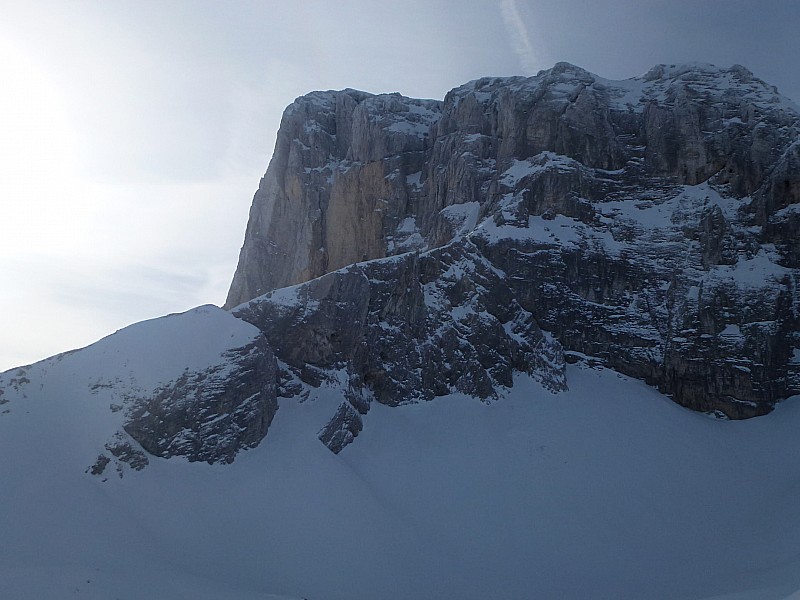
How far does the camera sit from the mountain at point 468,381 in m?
27.0

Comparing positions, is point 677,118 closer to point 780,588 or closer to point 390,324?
point 390,324

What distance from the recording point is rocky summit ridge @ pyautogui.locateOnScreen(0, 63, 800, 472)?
37219mm

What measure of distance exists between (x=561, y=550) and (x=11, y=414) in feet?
85.9

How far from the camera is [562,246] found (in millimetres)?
51375

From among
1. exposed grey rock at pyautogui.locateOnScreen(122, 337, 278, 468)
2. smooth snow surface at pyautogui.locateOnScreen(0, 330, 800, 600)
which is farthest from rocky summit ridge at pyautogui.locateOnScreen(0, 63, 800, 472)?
smooth snow surface at pyautogui.locateOnScreen(0, 330, 800, 600)

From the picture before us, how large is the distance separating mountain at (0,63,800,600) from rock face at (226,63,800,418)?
0.20 metres

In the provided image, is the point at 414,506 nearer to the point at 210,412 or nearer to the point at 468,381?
the point at 210,412

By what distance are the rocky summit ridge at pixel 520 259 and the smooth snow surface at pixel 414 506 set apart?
181 centimetres

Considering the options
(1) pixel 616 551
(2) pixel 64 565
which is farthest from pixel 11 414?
(1) pixel 616 551

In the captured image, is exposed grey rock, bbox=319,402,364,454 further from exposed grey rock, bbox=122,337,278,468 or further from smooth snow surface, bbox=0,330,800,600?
exposed grey rock, bbox=122,337,278,468

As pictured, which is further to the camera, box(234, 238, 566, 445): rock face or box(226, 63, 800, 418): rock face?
box(226, 63, 800, 418): rock face

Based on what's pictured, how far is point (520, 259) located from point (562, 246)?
4.14 m

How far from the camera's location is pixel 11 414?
28.0 m

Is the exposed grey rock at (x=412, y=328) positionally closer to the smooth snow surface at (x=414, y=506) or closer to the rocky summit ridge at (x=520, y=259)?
the rocky summit ridge at (x=520, y=259)
